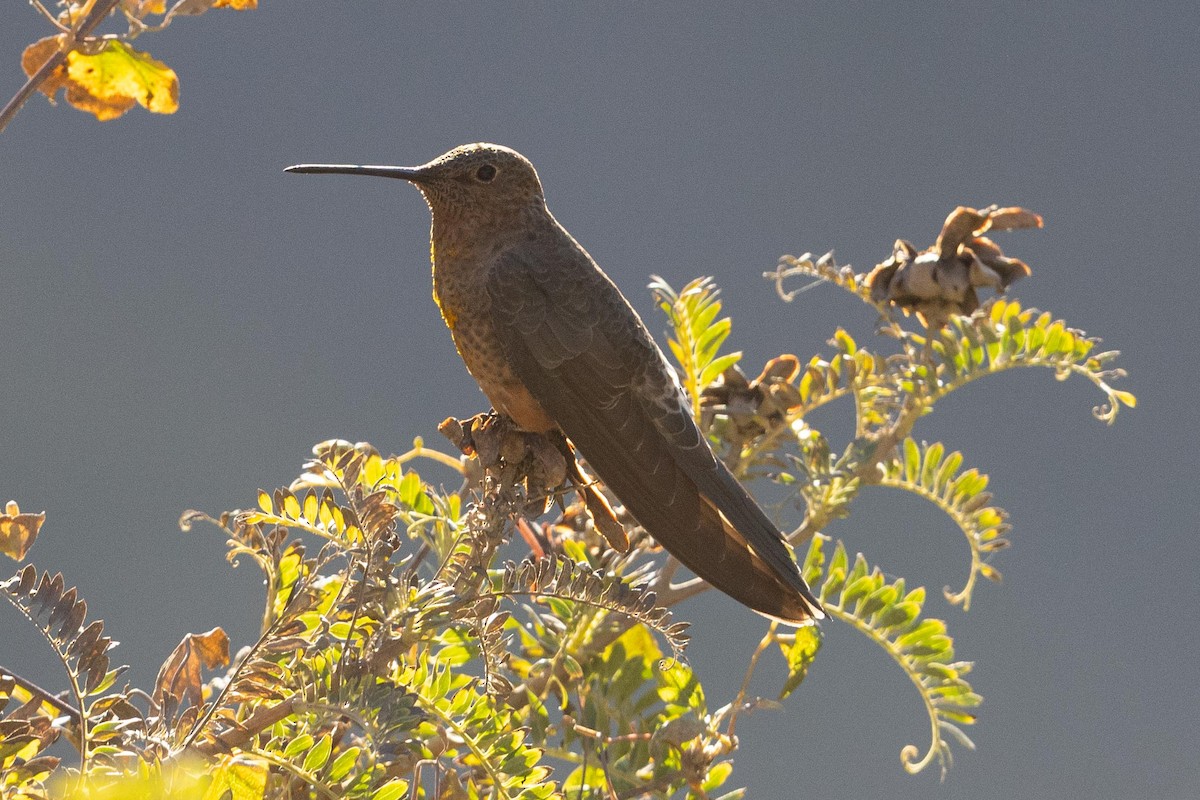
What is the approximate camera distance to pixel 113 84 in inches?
32.1

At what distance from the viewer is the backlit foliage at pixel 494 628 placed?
26.9 inches

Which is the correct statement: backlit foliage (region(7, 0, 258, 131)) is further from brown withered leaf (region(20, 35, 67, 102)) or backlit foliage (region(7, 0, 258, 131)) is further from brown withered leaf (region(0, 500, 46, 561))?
brown withered leaf (region(0, 500, 46, 561))

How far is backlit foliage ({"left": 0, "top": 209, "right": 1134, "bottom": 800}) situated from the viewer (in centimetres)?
68

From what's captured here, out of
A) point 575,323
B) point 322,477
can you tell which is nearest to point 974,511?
point 575,323

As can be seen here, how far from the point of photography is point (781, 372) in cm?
125

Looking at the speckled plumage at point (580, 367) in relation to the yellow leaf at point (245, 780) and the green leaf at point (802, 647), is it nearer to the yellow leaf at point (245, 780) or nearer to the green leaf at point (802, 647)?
the green leaf at point (802, 647)

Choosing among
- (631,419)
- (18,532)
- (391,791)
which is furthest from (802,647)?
(18,532)

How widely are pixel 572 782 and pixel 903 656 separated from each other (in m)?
0.37

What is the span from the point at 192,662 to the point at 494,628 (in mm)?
202

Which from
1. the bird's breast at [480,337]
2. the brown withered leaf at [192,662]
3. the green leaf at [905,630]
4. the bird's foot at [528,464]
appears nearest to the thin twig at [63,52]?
the brown withered leaf at [192,662]

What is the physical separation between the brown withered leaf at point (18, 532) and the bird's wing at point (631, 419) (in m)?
0.55

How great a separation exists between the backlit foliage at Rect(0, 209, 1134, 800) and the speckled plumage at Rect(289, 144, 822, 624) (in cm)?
4

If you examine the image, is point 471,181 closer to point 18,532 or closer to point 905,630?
point 905,630

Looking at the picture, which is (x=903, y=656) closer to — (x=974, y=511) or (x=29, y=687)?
(x=974, y=511)
